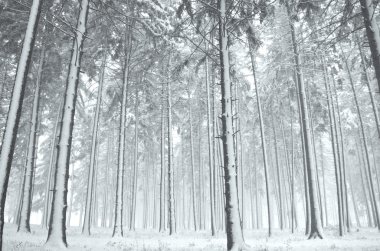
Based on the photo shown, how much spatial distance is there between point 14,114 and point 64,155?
2.40 meters

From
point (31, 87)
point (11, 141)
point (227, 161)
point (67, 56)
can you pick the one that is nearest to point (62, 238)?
point (11, 141)

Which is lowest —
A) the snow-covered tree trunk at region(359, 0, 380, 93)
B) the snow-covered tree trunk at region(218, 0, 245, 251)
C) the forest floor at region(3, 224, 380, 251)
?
the forest floor at region(3, 224, 380, 251)

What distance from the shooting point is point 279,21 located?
56.5 feet

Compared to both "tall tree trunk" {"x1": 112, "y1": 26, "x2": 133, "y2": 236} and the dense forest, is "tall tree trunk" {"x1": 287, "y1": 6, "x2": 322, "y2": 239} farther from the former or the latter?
"tall tree trunk" {"x1": 112, "y1": 26, "x2": 133, "y2": 236}

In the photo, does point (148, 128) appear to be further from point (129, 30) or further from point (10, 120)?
point (10, 120)

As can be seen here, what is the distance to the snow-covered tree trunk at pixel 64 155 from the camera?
753cm

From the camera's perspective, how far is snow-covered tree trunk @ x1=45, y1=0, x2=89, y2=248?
7532 mm

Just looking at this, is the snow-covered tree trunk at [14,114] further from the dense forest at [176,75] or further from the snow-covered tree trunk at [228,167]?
the snow-covered tree trunk at [228,167]

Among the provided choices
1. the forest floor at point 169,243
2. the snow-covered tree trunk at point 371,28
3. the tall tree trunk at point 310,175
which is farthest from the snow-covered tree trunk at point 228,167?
the tall tree trunk at point 310,175

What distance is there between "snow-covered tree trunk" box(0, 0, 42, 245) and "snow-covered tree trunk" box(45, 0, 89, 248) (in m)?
2.16

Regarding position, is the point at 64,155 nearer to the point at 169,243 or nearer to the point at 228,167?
the point at 228,167

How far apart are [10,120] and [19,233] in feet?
25.0

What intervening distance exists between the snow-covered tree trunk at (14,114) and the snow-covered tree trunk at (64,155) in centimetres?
216

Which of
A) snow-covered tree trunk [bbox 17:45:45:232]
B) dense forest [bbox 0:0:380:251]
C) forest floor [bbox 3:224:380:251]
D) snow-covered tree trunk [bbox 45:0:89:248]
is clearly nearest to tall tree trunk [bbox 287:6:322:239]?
dense forest [bbox 0:0:380:251]
